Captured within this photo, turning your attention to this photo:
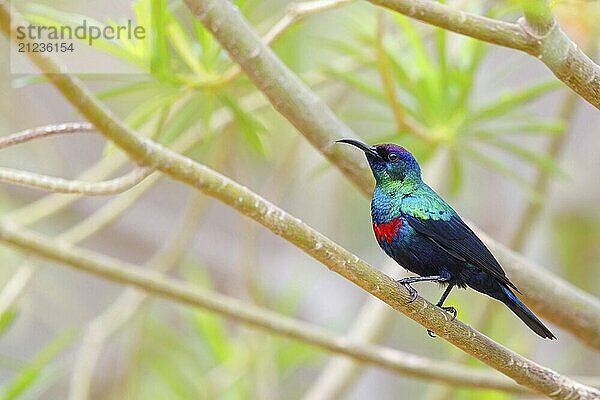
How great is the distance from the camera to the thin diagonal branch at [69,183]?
83 centimetres

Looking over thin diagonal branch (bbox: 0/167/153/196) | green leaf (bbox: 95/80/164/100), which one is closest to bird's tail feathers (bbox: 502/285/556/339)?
thin diagonal branch (bbox: 0/167/153/196)

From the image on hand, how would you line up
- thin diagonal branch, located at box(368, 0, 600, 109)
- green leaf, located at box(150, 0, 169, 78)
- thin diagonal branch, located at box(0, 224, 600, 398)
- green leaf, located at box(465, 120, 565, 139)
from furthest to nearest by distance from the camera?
green leaf, located at box(465, 120, 565, 139) → thin diagonal branch, located at box(0, 224, 600, 398) → green leaf, located at box(150, 0, 169, 78) → thin diagonal branch, located at box(368, 0, 600, 109)

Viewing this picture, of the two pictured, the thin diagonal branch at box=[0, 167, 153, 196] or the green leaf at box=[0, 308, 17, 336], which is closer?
the thin diagonal branch at box=[0, 167, 153, 196]

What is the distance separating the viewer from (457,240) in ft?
2.55

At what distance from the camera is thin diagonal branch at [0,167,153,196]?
0.83 meters

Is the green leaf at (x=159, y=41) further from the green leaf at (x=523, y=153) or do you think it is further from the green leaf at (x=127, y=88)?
the green leaf at (x=523, y=153)

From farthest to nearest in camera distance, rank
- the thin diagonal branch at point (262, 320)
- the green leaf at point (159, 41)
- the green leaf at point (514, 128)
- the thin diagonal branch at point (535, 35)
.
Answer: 1. the green leaf at point (514, 128)
2. the thin diagonal branch at point (262, 320)
3. the green leaf at point (159, 41)
4. the thin diagonal branch at point (535, 35)

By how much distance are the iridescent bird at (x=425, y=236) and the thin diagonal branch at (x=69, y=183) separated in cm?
24

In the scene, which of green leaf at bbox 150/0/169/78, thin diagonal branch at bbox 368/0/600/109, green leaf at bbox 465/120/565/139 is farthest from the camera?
green leaf at bbox 465/120/565/139

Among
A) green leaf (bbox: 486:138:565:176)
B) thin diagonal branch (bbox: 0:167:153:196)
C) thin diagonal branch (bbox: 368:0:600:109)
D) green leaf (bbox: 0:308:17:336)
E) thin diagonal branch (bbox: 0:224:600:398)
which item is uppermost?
thin diagonal branch (bbox: 368:0:600:109)

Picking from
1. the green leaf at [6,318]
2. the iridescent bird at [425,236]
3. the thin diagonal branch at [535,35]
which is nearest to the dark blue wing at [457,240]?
the iridescent bird at [425,236]

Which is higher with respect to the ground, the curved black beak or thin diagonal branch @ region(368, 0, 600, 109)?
thin diagonal branch @ region(368, 0, 600, 109)

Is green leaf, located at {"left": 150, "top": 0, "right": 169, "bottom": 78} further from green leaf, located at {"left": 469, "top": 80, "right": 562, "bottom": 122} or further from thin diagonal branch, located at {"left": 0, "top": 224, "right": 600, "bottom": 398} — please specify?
green leaf, located at {"left": 469, "top": 80, "right": 562, "bottom": 122}

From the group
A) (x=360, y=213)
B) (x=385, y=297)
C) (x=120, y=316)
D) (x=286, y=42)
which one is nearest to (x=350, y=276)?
(x=385, y=297)
